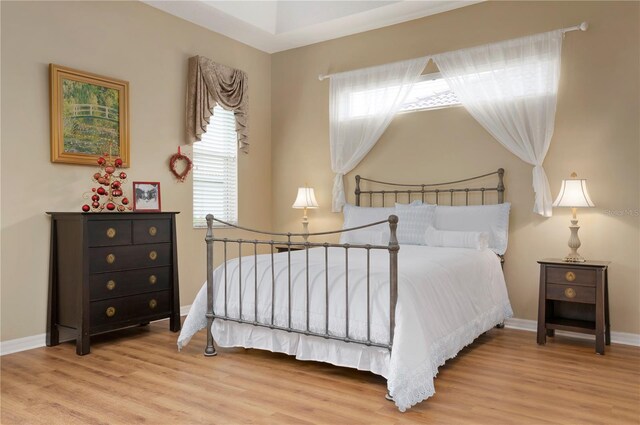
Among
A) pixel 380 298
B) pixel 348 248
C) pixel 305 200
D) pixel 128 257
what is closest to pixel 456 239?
pixel 348 248

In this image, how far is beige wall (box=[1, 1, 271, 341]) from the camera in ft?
12.0

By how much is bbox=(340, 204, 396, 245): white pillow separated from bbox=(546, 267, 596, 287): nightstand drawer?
4.46ft

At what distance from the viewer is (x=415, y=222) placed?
14.6ft

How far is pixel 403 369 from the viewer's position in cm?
254

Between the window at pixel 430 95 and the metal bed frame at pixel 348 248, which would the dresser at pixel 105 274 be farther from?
the window at pixel 430 95

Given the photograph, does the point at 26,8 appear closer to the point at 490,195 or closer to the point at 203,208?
the point at 203,208

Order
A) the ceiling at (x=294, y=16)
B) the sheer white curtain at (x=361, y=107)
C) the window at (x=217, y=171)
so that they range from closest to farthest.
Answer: the ceiling at (x=294, y=16)
the sheer white curtain at (x=361, y=107)
the window at (x=217, y=171)

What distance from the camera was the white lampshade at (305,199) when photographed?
5.36m

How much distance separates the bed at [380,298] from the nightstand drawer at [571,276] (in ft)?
1.43

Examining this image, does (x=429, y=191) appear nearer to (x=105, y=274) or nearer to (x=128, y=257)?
A: (x=128, y=257)

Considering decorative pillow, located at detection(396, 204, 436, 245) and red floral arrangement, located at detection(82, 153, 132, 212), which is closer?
red floral arrangement, located at detection(82, 153, 132, 212)

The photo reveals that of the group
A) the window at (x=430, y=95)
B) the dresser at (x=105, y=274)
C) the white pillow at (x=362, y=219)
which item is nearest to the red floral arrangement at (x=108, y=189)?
the dresser at (x=105, y=274)

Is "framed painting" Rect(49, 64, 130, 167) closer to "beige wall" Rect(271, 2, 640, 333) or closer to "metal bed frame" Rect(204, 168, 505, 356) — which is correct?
"metal bed frame" Rect(204, 168, 505, 356)

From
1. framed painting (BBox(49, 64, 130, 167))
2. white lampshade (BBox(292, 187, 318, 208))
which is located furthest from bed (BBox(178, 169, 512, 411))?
framed painting (BBox(49, 64, 130, 167))
